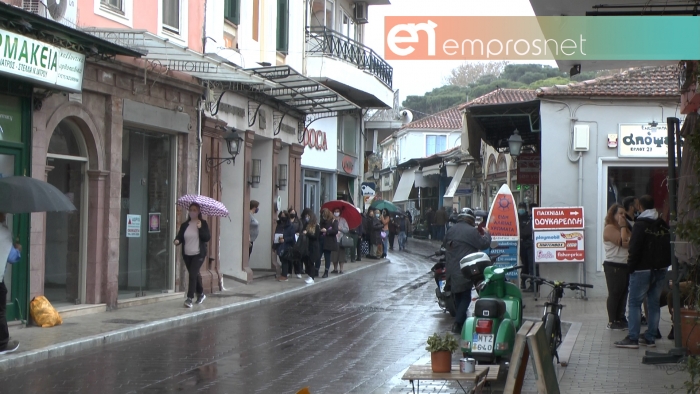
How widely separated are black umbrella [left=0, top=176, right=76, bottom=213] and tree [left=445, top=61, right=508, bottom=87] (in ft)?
211

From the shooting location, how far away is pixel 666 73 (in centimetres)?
1939

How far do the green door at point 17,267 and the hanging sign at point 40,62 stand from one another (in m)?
1.26

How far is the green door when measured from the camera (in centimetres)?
1323

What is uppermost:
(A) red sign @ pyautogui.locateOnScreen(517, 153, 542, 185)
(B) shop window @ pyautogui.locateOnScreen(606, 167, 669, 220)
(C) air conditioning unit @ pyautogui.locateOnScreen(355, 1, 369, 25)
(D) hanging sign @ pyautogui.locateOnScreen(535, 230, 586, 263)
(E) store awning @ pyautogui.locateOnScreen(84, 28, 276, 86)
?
(C) air conditioning unit @ pyautogui.locateOnScreen(355, 1, 369, 25)

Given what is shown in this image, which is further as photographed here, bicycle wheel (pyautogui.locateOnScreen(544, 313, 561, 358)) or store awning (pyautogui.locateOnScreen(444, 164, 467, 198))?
store awning (pyautogui.locateOnScreen(444, 164, 467, 198))

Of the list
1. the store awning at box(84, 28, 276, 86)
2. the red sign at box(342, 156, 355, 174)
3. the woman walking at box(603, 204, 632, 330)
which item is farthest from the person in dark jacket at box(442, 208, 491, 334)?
the red sign at box(342, 156, 355, 174)

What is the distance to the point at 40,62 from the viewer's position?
1243cm

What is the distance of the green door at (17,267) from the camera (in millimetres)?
13234

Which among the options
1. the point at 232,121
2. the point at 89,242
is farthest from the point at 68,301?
the point at 232,121

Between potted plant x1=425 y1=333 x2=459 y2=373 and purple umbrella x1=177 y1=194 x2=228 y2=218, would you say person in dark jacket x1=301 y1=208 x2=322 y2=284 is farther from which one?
potted plant x1=425 y1=333 x2=459 y2=373

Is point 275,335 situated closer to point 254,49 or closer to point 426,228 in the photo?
point 254,49

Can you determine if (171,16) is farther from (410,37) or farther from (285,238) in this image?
(410,37)

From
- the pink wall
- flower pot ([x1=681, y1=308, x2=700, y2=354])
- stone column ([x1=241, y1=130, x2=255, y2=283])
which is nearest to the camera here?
flower pot ([x1=681, y1=308, x2=700, y2=354])

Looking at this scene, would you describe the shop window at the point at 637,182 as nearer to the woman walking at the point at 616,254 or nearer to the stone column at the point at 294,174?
the woman walking at the point at 616,254
